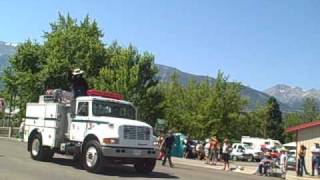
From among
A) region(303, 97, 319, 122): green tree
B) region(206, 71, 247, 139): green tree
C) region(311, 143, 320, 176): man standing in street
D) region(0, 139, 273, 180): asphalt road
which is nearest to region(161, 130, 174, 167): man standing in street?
region(0, 139, 273, 180): asphalt road

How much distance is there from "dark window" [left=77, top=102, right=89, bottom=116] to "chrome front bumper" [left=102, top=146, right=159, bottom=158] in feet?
7.24

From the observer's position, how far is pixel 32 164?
72.5 ft

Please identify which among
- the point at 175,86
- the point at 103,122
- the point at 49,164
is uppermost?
the point at 175,86

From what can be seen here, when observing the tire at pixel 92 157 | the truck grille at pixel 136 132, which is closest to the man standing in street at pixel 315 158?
the truck grille at pixel 136 132

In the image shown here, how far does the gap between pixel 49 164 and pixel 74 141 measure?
1508 mm

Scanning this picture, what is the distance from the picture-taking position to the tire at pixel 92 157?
20.2 metres

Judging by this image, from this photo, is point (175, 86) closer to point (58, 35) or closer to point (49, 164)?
point (58, 35)

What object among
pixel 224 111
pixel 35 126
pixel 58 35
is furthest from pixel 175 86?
pixel 35 126

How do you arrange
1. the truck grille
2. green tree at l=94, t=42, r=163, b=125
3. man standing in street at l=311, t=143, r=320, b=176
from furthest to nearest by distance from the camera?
1. green tree at l=94, t=42, r=163, b=125
2. man standing in street at l=311, t=143, r=320, b=176
3. the truck grille

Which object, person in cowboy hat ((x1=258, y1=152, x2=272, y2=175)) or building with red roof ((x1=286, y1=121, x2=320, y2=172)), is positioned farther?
building with red roof ((x1=286, y1=121, x2=320, y2=172))

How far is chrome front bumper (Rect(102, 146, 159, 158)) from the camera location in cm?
2003

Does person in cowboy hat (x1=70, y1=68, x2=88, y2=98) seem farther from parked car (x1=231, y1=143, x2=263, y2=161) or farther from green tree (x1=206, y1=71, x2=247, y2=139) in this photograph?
green tree (x1=206, y1=71, x2=247, y2=139)

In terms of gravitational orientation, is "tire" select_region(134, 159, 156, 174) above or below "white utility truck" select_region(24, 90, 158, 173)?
below

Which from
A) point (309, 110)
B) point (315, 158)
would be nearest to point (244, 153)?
point (315, 158)
